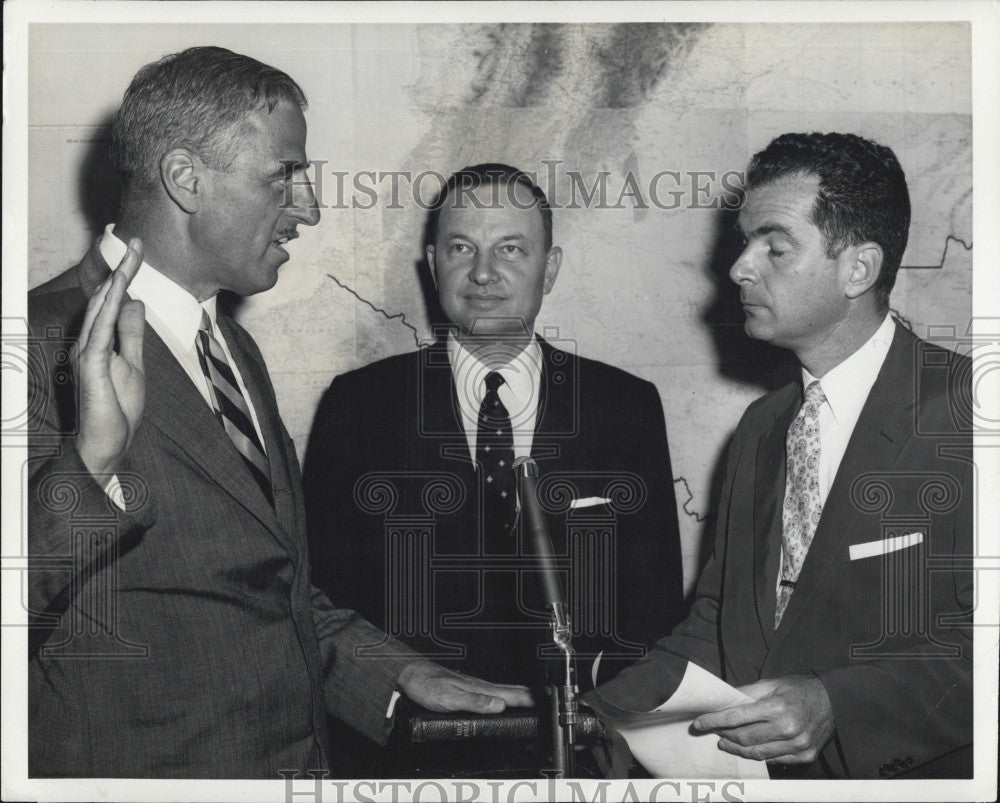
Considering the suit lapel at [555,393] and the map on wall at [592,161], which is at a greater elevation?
the map on wall at [592,161]

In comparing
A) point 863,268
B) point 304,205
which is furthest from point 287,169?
point 863,268

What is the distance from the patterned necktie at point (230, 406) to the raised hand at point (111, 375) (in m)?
0.16

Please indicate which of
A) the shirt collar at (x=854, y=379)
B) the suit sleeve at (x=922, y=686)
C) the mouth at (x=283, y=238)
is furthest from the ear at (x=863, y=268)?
the mouth at (x=283, y=238)

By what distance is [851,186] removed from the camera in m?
2.56

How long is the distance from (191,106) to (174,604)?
3.84 feet

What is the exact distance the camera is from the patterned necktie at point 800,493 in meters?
2.52

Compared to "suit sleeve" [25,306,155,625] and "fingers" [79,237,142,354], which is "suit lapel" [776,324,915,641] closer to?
"suit sleeve" [25,306,155,625]

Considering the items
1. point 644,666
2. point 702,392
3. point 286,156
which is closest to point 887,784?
point 644,666

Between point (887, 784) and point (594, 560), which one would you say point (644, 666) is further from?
point (887, 784)

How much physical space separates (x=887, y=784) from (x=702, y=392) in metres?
1.03

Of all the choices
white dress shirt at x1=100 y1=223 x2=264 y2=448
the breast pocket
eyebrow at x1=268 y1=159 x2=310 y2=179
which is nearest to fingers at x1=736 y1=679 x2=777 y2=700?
the breast pocket

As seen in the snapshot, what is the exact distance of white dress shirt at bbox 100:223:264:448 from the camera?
2.46 m

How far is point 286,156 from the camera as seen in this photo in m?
Result: 2.57

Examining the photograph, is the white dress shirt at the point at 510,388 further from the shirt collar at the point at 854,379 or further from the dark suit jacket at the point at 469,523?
the shirt collar at the point at 854,379
